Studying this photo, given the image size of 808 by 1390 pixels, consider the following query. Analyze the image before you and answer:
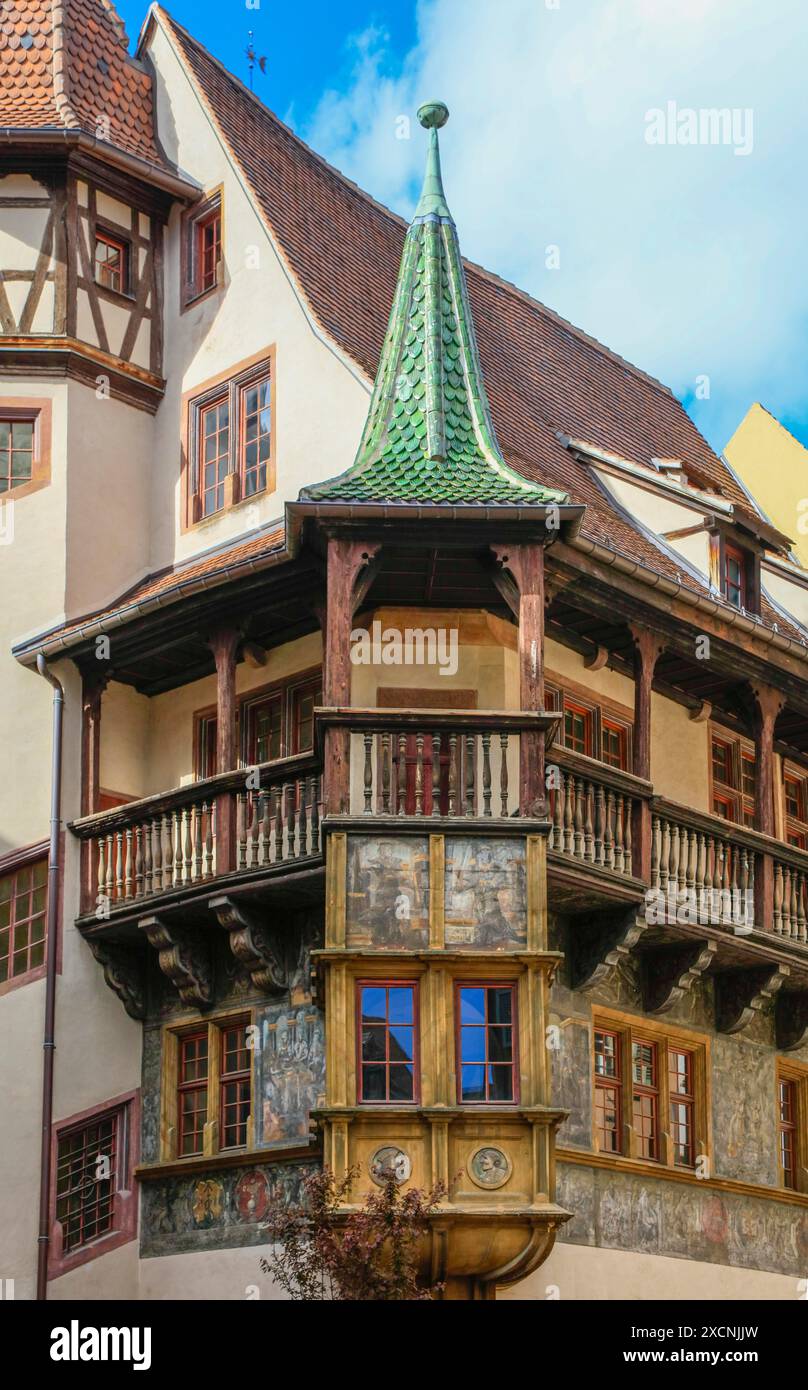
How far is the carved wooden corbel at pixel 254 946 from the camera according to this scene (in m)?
22.2

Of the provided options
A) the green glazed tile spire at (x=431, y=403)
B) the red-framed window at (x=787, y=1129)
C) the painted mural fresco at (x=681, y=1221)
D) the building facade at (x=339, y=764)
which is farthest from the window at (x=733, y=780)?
the green glazed tile spire at (x=431, y=403)

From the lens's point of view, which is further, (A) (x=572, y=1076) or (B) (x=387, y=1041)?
(A) (x=572, y=1076)

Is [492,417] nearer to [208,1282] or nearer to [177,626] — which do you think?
[177,626]

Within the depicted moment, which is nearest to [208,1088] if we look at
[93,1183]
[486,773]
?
[93,1183]

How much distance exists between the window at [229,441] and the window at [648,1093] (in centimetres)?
631

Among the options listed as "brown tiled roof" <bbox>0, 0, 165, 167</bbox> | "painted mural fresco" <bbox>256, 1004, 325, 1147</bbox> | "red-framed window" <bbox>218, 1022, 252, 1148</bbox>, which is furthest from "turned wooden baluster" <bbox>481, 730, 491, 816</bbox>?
"brown tiled roof" <bbox>0, 0, 165, 167</bbox>

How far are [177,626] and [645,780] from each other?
178 inches

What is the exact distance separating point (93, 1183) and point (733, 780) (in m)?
7.79

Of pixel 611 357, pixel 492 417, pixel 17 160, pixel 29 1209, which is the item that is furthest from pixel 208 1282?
pixel 611 357

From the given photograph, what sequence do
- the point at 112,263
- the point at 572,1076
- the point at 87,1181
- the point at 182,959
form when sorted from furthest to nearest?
the point at 112,263
the point at 87,1181
the point at 182,959
the point at 572,1076

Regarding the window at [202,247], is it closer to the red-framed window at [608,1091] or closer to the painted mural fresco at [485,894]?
the painted mural fresco at [485,894]

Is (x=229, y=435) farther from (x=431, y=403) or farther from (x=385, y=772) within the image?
(x=385, y=772)

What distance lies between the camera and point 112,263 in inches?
1046

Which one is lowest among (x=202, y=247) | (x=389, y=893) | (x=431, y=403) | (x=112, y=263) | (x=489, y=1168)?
(x=489, y=1168)
